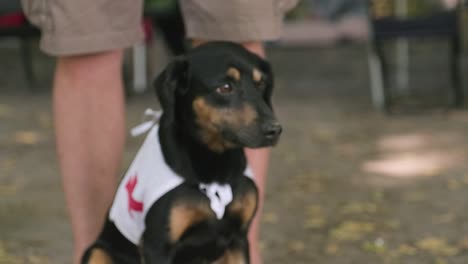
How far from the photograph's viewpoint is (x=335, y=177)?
14.9 ft

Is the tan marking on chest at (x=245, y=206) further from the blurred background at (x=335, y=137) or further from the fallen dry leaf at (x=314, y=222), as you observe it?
the fallen dry leaf at (x=314, y=222)

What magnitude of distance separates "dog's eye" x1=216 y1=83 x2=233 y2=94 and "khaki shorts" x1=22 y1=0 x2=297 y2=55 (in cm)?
36

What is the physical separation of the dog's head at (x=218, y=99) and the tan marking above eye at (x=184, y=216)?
0.16m

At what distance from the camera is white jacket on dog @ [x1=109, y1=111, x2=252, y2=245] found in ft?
7.79

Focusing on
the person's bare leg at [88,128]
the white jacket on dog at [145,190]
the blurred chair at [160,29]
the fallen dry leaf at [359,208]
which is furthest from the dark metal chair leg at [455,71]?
the white jacket on dog at [145,190]

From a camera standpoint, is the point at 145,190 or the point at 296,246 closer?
the point at 145,190

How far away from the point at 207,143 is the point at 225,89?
160mm

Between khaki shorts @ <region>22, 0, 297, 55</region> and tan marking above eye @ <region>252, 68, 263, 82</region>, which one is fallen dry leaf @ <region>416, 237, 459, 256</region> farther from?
tan marking above eye @ <region>252, 68, 263, 82</region>

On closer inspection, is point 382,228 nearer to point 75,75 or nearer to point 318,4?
point 75,75

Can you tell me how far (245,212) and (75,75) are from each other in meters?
0.67

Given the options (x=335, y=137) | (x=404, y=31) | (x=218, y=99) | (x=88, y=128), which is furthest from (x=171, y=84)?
(x=404, y=31)

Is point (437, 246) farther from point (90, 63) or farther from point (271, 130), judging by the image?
point (90, 63)

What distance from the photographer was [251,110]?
7.59 ft

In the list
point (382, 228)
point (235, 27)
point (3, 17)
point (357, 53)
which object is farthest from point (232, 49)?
point (357, 53)
